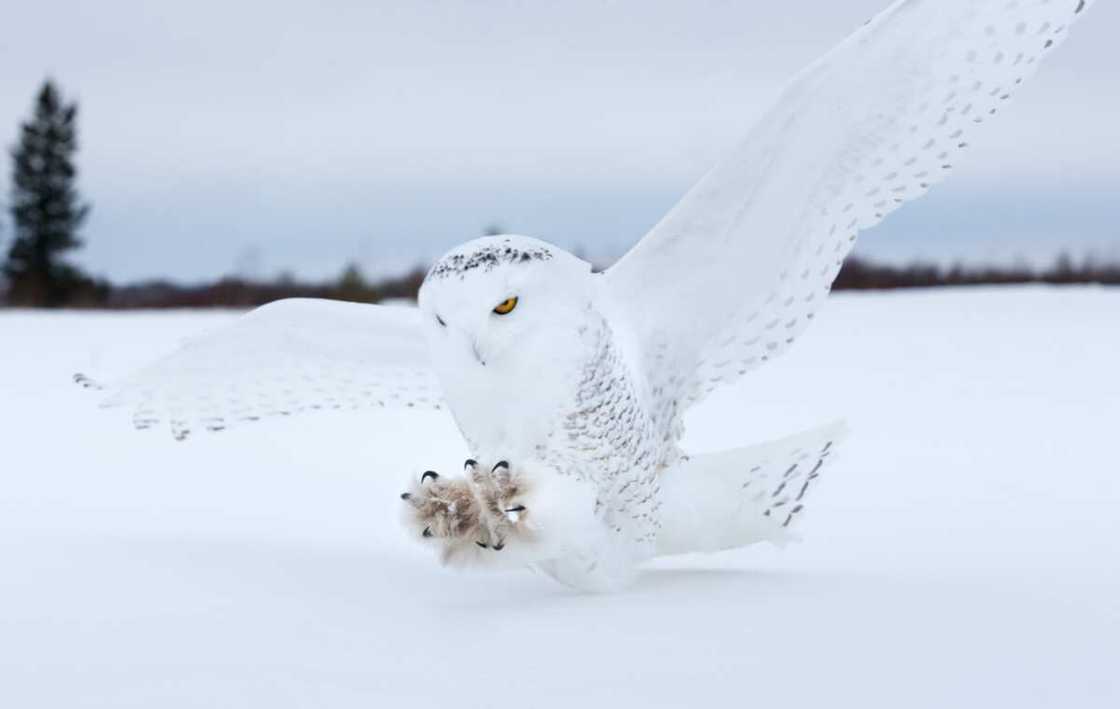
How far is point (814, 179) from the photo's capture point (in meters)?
3.05

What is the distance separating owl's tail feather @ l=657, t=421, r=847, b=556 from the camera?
3.23 metres

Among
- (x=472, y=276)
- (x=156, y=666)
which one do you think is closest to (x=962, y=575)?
(x=472, y=276)

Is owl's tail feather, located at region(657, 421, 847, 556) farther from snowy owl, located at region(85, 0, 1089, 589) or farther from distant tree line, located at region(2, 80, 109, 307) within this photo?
distant tree line, located at region(2, 80, 109, 307)

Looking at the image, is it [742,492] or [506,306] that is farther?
[742,492]

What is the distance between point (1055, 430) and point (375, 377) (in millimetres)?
3252

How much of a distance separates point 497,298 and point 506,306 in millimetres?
52

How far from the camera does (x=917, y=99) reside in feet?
9.72

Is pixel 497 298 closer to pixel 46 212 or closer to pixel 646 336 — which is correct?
pixel 646 336

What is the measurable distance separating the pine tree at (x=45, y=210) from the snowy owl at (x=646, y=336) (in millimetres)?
17950

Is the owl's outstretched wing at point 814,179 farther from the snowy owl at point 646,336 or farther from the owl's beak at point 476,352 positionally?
the owl's beak at point 476,352

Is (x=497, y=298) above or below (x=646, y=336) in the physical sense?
below

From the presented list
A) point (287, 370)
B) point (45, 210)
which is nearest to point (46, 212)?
point (45, 210)

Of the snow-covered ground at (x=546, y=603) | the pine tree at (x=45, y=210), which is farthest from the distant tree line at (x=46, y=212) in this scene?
the snow-covered ground at (x=546, y=603)

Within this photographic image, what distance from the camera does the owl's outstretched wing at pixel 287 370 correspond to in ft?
11.1
